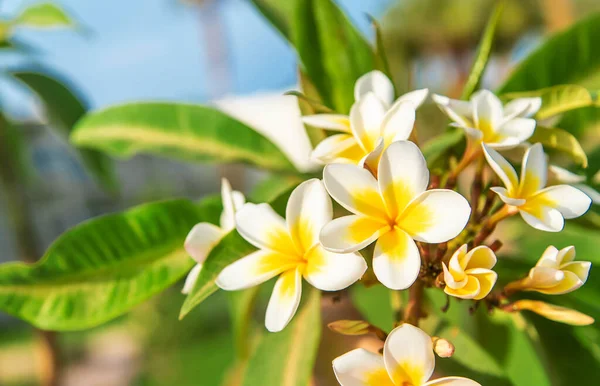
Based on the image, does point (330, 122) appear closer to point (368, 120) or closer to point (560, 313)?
point (368, 120)

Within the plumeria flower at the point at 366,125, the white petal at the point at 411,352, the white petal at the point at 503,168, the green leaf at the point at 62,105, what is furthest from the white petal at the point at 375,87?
the green leaf at the point at 62,105

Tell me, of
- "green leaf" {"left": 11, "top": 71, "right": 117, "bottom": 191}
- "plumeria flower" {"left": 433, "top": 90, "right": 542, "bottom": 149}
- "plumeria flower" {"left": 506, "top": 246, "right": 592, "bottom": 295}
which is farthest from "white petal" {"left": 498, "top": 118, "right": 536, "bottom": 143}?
"green leaf" {"left": 11, "top": 71, "right": 117, "bottom": 191}

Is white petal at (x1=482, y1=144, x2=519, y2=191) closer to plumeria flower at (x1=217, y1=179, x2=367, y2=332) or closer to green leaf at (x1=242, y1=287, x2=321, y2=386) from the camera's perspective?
plumeria flower at (x1=217, y1=179, x2=367, y2=332)

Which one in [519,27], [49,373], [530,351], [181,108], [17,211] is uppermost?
[181,108]

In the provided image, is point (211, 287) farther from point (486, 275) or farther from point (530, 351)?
point (530, 351)

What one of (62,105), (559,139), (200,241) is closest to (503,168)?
(559,139)

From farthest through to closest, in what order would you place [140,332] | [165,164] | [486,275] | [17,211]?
[165,164]
[140,332]
[17,211]
[486,275]

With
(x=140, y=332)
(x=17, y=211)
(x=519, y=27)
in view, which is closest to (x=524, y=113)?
(x=17, y=211)
